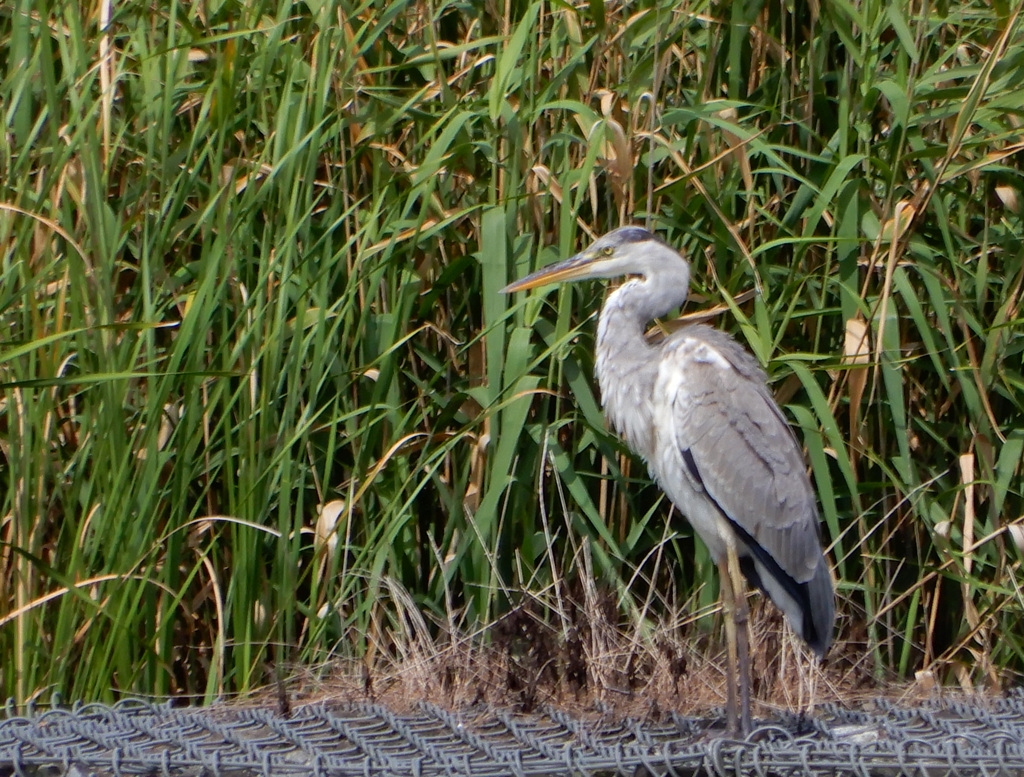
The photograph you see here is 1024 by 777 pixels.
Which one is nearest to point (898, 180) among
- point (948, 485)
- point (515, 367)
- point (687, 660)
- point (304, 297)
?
point (948, 485)

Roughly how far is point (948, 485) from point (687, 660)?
2.56 feet

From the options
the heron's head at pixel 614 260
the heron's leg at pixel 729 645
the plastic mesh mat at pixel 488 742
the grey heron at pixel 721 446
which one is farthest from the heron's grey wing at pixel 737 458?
the plastic mesh mat at pixel 488 742

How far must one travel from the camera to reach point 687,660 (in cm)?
286

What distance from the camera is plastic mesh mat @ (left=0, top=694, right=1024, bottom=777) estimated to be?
78.5 inches

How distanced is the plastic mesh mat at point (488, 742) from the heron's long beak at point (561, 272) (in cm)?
92

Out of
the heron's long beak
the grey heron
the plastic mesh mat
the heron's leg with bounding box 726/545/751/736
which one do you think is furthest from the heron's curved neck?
the plastic mesh mat

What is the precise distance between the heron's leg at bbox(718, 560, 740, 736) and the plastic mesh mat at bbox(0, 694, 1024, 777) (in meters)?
0.07

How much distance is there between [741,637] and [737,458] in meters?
0.38

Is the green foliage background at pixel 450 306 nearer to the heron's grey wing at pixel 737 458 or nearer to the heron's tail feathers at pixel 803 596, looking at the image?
the heron's grey wing at pixel 737 458

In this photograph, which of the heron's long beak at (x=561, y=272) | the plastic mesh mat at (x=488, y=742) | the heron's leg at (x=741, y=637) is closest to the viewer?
the plastic mesh mat at (x=488, y=742)

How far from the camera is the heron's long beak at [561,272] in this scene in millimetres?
2730

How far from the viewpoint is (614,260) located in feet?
8.93

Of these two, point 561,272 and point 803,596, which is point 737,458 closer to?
point 803,596

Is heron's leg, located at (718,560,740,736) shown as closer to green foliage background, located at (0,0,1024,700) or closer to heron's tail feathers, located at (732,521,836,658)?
heron's tail feathers, located at (732,521,836,658)
